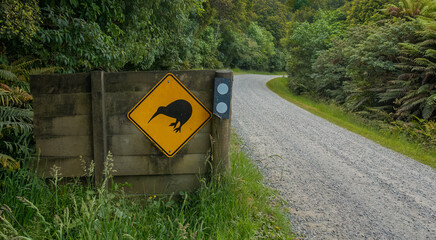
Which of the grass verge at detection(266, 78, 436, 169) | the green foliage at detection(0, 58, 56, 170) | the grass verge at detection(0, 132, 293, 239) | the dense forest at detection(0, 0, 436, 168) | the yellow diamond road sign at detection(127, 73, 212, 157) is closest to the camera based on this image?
the grass verge at detection(0, 132, 293, 239)

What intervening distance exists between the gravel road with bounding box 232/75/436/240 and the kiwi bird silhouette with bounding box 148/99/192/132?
107 cm

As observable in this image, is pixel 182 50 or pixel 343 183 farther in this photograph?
pixel 182 50

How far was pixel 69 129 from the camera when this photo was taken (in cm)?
306

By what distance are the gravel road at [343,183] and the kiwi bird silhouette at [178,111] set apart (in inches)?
42.0

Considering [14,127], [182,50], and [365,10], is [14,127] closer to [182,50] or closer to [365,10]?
[182,50]

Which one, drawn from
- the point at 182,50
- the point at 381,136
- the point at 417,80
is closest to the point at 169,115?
the point at 381,136

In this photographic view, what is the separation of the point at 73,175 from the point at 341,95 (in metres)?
13.7

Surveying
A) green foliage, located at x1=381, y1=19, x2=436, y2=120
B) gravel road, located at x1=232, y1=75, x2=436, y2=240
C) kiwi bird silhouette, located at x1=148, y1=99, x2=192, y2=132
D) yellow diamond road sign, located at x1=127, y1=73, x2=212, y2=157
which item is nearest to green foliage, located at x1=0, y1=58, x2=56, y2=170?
yellow diamond road sign, located at x1=127, y1=73, x2=212, y2=157

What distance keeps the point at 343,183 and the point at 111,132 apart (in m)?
3.78

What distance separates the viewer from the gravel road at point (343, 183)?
362 cm

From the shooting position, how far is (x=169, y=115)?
10.5 feet

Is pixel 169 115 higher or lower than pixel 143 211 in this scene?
higher

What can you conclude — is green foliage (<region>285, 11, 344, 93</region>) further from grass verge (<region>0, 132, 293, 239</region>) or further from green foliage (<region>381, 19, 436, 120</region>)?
grass verge (<region>0, 132, 293, 239</region>)

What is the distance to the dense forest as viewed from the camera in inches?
142
